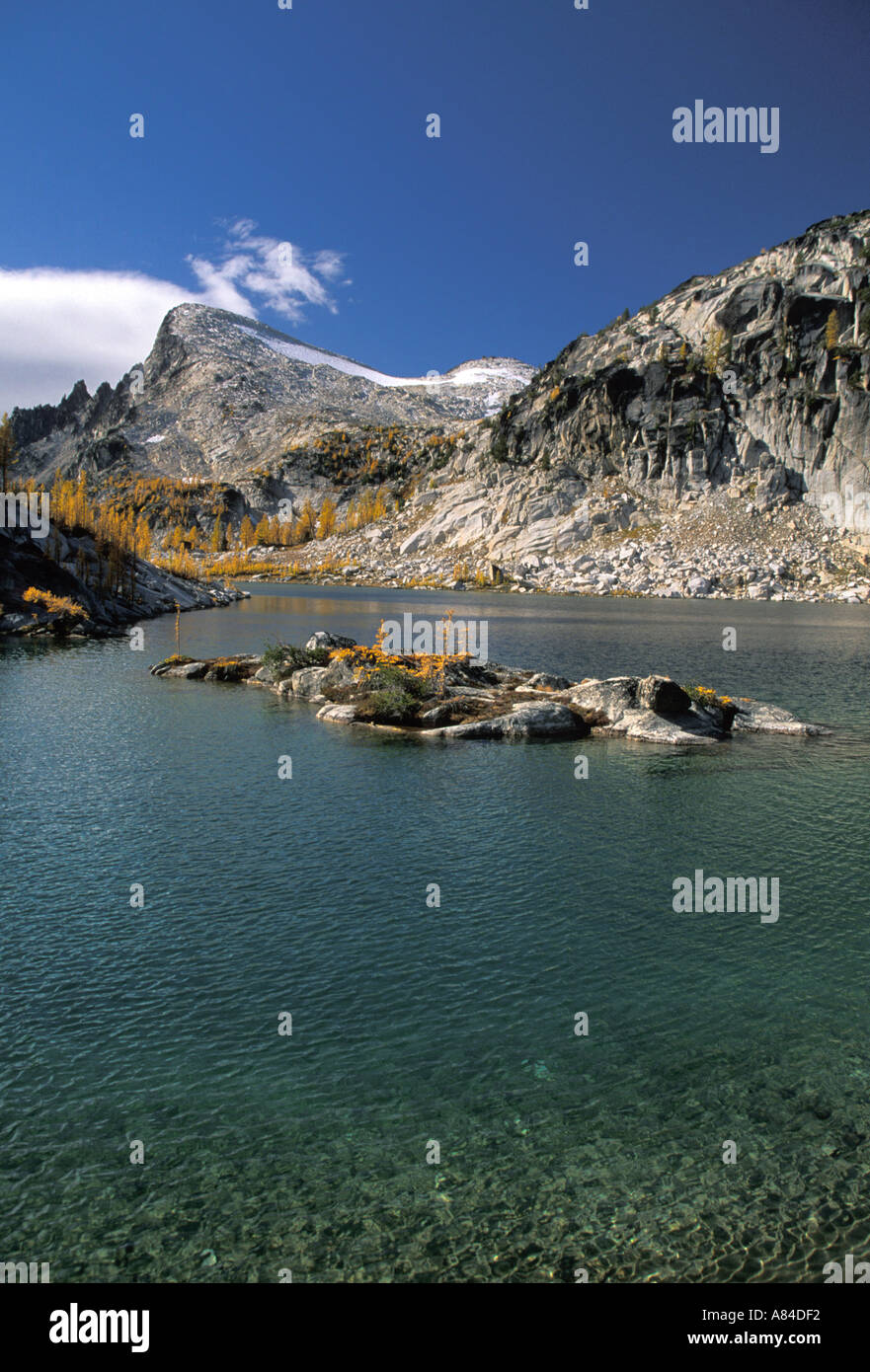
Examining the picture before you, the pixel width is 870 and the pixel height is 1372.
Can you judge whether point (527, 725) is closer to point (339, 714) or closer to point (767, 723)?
point (339, 714)

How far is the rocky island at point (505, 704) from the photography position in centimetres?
3334

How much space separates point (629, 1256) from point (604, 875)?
1041 cm

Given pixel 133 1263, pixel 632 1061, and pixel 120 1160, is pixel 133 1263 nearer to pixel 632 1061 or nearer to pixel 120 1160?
pixel 120 1160

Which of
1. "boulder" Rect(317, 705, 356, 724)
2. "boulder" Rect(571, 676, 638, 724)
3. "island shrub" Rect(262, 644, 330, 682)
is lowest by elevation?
"boulder" Rect(317, 705, 356, 724)

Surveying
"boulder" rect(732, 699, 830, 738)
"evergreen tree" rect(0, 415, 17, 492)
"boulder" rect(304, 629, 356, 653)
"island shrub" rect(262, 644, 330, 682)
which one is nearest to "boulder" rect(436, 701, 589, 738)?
"boulder" rect(732, 699, 830, 738)

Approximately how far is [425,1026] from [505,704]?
25095mm

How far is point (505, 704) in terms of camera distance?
3666 cm

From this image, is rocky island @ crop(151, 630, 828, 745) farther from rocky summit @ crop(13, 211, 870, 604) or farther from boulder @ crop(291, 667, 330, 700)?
rocky summit @ crop(13, 211, 870, 604)

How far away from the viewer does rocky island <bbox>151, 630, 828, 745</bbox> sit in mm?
33344

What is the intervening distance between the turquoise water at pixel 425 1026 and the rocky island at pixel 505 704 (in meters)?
6.25

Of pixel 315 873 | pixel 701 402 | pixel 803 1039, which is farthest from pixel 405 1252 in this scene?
pixel 701 402
